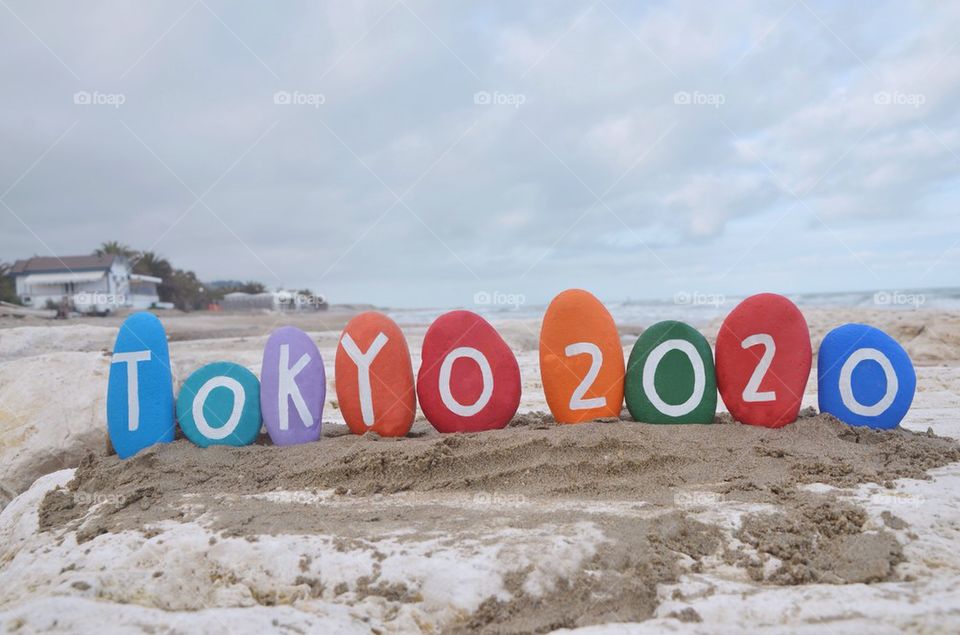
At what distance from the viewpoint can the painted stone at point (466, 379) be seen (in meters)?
4.75

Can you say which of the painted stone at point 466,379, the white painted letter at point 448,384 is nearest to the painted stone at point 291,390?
the painted stone at point 466,379

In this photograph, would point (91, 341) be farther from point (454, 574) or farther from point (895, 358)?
point (895, 358)

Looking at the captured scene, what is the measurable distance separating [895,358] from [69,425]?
6508mm

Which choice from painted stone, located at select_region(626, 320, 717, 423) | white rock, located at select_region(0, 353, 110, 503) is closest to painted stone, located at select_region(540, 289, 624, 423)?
painted stone, located at select_region(626, 320, 717, 423)

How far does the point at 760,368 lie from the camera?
470 centimetres

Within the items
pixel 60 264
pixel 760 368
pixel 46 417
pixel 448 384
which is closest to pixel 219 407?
pixel 46 417

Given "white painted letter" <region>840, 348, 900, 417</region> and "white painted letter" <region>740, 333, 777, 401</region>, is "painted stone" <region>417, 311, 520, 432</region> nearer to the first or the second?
"white painted letter" <region>740, 333, 777, 401</region>

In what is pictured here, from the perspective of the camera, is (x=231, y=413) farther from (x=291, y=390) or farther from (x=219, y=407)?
(x=291, y=390)

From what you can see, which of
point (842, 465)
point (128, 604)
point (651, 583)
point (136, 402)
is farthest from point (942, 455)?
point (136, 402)

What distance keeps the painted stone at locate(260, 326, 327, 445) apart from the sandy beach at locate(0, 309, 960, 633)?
24 centimetres

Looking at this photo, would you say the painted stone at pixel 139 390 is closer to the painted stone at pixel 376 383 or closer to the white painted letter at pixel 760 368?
the painted stone at pixel 376 383

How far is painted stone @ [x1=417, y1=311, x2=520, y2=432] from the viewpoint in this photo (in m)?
4.75

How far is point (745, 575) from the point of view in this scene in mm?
2605

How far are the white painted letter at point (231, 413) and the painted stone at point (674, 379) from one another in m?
3.04
